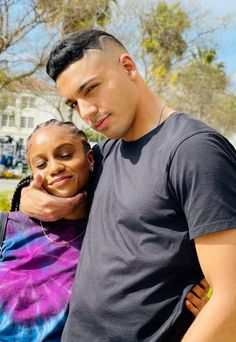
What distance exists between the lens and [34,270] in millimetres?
1806

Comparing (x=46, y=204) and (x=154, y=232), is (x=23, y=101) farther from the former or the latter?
(x=154, y=232)

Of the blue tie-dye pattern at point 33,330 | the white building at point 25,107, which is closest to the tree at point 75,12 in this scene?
the white building at point 25,107

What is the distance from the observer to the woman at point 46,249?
68.8 inches

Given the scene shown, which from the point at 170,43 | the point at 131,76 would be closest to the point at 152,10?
the point at 170,43

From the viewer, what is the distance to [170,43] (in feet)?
75.6

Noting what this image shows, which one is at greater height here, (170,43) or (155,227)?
(155,227)

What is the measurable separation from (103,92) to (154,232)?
1.79 feet

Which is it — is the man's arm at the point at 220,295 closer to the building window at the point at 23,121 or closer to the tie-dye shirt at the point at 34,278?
the tie-dye shirt at the point at 34,278

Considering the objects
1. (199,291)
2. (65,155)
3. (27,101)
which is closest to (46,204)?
(65,155)

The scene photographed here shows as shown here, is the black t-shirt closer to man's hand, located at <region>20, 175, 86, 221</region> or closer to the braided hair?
man's hand, located at <region>20, 175, 86, 221</region>

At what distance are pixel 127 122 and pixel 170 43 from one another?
73.3 feet

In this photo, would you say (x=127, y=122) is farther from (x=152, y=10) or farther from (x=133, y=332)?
(x=152, y=10)

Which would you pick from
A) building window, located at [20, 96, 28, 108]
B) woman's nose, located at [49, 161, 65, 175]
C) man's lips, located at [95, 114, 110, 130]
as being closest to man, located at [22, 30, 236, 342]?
man's lips, located at [95, 114, 110, 130]

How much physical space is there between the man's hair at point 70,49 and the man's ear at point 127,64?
0.30ft
